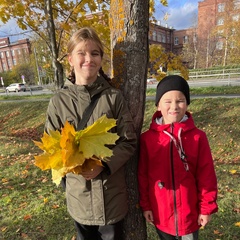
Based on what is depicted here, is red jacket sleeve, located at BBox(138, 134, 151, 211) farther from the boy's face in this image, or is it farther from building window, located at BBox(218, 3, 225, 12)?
building window, located at BBox(218, 3, 225, 12)

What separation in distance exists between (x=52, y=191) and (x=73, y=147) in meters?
3.00

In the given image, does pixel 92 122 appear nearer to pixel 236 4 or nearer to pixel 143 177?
pixel 143 177

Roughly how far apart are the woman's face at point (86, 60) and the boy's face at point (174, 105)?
586 mm

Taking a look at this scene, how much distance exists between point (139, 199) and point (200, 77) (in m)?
25.9

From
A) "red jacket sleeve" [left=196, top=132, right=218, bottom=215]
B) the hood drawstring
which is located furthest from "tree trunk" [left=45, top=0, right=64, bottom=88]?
"red jacket sleeve" [left=196, top=132, right=218, bottom=215]

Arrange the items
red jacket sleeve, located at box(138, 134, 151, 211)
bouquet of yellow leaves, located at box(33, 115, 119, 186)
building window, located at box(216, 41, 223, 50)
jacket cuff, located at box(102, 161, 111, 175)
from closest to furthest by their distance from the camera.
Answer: bouquet of yellow leaves, located at box(33, 115, 119, 186), jacket cuff, located at box(102, 161, 111, 175), red jacket sleeve, located at box(138, 134, 151, 211), building window, located at box(216, 41, 223, 50)

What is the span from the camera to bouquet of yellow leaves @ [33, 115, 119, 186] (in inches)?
45.1

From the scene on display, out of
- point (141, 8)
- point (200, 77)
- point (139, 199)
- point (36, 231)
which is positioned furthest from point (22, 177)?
point (200, 77)

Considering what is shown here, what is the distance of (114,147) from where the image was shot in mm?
1562

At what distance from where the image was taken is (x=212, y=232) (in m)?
2.61

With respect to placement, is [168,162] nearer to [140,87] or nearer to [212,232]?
[140,87]

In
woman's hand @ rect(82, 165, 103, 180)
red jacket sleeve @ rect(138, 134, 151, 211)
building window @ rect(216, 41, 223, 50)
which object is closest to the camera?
woman's hand @ rect(82, 165, 103, 180)

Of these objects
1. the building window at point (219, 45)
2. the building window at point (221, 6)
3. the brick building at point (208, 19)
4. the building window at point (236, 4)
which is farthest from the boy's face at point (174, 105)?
the building window at point (219, 45)

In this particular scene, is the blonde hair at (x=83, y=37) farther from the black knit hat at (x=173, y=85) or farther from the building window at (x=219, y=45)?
the building window at (x=219, y=45)
